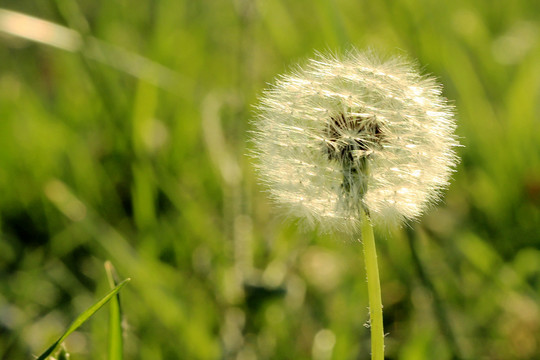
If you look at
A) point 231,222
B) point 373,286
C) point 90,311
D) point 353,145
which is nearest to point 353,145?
point 353,145

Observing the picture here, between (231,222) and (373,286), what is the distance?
140 centimetres

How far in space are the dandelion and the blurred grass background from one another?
343mm

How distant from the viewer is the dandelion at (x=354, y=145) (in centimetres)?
121

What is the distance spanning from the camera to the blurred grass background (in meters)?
2.08

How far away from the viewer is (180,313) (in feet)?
6.77

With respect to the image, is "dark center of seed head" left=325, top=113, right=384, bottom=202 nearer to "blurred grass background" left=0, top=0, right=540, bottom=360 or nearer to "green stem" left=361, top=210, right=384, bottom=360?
"green stem" left=361, top=210, right=384, bottom=360

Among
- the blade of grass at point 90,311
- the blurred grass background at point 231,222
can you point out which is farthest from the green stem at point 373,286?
the blurred grass background at point 231,222

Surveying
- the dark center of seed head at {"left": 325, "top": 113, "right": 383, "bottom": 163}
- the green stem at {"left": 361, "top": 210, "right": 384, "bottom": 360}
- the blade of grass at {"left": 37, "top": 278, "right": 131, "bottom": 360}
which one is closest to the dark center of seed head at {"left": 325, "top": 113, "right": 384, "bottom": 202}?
the dark center of seed head at {"left": 325, "top": 113, "right": 383, "bottom": 163}

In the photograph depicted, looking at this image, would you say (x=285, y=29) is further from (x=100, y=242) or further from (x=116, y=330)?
(x=116, y=330)

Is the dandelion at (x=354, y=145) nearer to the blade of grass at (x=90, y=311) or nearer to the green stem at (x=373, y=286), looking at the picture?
the green stem at (x=373, y=286)

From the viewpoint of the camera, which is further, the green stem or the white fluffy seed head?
the white fluffy seed head

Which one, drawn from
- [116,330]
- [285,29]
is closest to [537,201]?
[285,29]

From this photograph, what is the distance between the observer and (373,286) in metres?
1.07

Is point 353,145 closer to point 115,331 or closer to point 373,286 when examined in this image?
point 373,286
